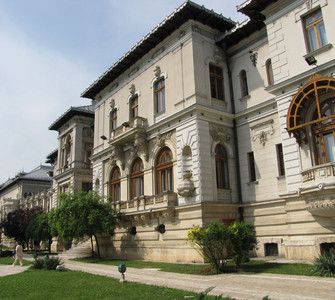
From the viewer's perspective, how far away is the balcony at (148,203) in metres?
22.7

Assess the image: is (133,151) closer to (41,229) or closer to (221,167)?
(221,167)

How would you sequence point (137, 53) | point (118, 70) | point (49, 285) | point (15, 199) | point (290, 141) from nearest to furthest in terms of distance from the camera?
point (49, 285), point (290, 141), point (137, 53), point (118, 70), point (15, 199)

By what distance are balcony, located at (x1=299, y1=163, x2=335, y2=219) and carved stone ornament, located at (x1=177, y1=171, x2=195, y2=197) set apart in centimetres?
704

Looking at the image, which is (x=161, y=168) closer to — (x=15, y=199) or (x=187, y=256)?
(x=187, y=256)

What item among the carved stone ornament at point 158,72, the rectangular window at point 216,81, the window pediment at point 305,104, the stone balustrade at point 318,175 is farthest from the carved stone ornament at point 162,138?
the stone balustrade at point 318,175

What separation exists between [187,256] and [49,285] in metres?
9.37

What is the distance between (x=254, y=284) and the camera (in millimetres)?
11719

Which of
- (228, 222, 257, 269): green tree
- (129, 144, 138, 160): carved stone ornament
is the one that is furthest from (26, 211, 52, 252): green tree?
(228, 222, 257, 269): green tree

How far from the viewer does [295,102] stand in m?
17.4

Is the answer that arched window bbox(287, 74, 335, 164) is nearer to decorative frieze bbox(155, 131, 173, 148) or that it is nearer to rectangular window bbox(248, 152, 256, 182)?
rectangular window bbox(248, 152, 256, 182)

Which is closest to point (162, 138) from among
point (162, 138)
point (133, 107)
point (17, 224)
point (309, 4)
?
point (162, 138)

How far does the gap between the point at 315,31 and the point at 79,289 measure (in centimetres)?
1643

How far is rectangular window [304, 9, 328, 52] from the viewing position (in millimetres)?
17578

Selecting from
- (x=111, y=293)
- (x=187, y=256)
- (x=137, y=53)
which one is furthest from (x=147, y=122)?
(x=111, y=293)
